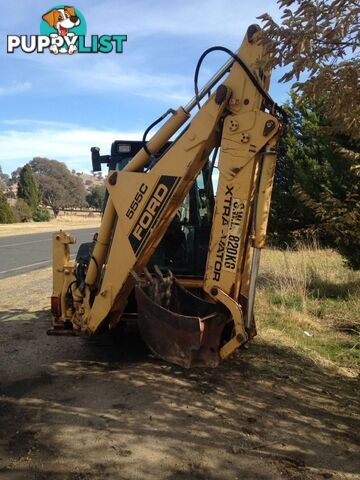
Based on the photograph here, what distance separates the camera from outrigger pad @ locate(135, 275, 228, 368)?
4.01 m

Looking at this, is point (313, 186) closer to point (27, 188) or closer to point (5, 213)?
point (5, 213)

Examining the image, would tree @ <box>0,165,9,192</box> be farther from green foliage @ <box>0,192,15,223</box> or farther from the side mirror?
the side mirror

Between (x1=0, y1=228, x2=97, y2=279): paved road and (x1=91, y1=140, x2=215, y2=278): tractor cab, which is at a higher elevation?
(x1=91, y1=140, x2=215, y2=278): tractor cab

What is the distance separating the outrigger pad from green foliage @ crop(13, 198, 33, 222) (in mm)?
47792

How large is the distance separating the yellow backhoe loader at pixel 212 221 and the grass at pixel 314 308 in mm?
2018

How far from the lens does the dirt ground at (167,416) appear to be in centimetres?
338

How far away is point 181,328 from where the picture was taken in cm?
403

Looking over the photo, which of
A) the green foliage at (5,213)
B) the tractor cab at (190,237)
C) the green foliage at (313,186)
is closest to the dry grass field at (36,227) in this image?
the green foliage at (5,213)

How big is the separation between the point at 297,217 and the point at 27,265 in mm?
8426

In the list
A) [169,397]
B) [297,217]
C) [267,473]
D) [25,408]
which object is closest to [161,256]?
[169,397]

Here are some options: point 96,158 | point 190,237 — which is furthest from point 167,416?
point 96,158

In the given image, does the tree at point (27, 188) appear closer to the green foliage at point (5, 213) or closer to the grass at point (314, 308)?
the green foliage at point (5, 213)

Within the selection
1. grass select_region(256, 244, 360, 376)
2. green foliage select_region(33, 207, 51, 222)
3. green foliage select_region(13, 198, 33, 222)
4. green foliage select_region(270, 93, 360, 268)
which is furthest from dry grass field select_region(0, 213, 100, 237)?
grass select_region(256, 244, 360, 376)

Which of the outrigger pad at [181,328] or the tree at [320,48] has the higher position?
the tree at [320,48]
